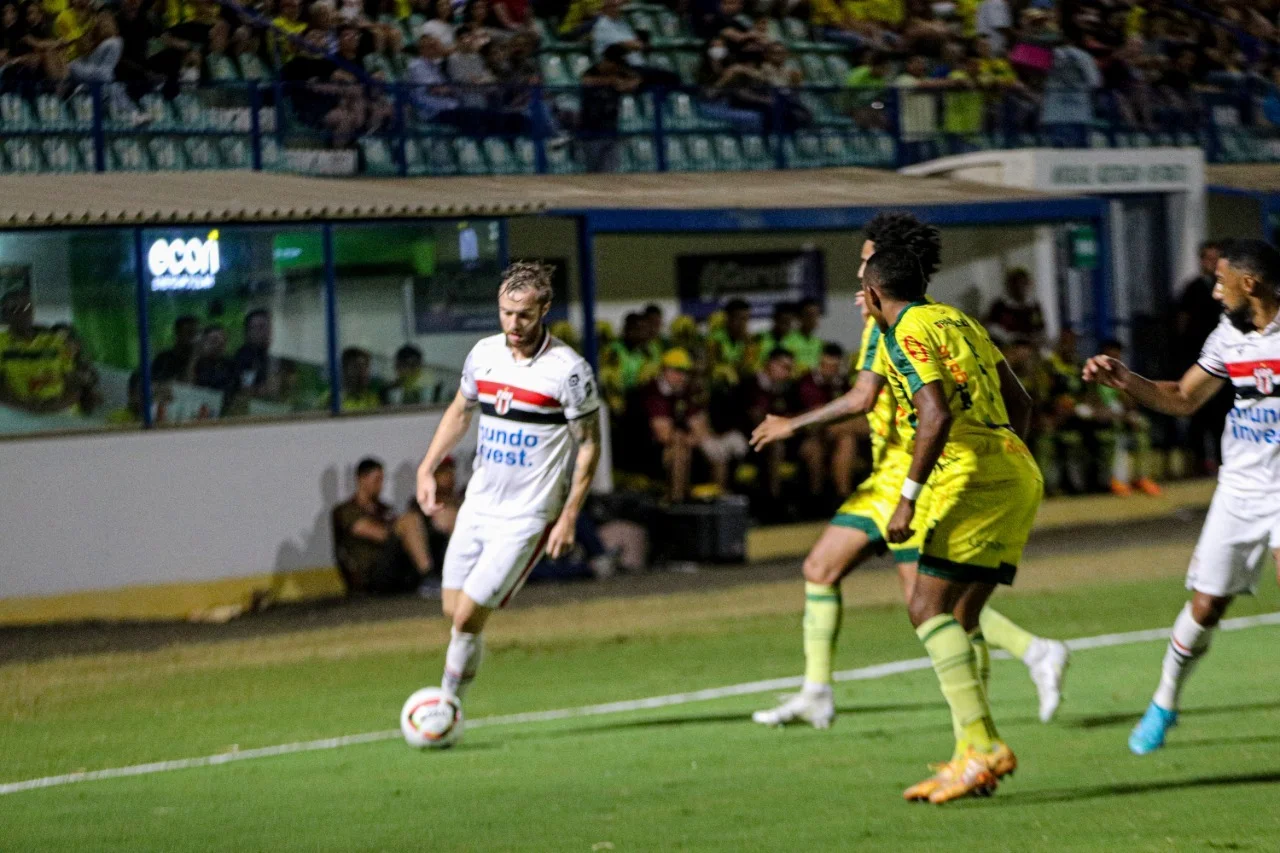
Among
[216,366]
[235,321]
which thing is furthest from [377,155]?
[216,366]

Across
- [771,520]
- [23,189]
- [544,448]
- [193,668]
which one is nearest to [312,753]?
[544,448]

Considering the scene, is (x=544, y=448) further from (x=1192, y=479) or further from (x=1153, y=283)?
(x=1153, y=283)

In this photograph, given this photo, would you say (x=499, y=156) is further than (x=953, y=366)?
Yes

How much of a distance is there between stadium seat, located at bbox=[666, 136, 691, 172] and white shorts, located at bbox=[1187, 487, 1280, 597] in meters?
12.8

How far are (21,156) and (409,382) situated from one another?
11.8 feet

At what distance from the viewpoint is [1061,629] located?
41.4 ft

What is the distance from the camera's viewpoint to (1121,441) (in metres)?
20.7

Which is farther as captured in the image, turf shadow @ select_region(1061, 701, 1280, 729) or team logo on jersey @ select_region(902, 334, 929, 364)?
turf shadow @ select_region(1061, 701, 1280, 729)

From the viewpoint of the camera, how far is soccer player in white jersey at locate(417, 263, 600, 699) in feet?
28.1

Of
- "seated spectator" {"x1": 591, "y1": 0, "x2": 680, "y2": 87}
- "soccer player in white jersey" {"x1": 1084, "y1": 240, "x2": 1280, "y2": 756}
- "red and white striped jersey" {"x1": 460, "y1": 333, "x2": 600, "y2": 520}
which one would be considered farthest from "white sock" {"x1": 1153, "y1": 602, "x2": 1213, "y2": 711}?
"seated spectator" {"x1": 591, "y1": 0, "x2": 680, "y2": 87}

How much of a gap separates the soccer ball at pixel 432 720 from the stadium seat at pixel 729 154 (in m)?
12.4

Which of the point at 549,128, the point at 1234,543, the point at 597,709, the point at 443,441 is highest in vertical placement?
the point at 549,128

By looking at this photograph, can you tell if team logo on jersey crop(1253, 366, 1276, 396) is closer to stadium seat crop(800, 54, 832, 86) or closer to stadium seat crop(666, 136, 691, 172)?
stadium seat crop(666, 136, 691, 172)

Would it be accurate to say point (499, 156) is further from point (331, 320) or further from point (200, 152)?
point (331, 320)
